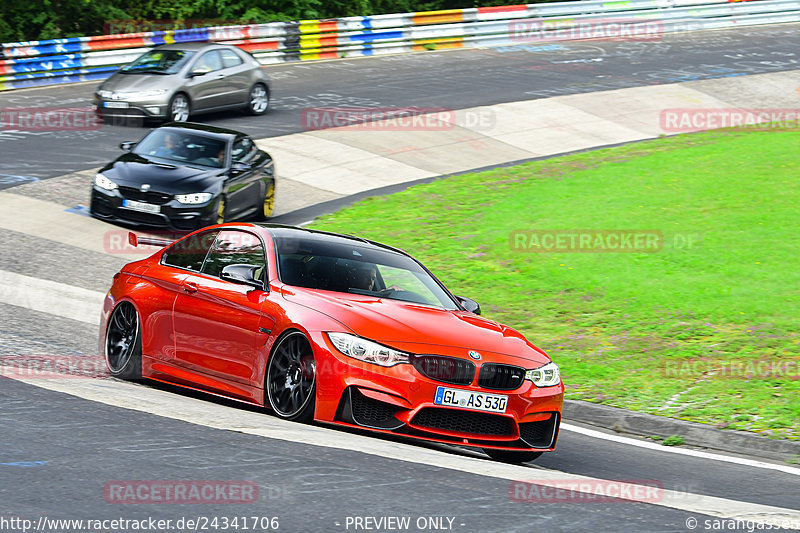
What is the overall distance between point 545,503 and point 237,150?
12479 millimetres

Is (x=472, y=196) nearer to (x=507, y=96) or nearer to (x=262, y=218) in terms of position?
(x=262, y=218)

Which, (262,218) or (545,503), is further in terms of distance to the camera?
(262,218)

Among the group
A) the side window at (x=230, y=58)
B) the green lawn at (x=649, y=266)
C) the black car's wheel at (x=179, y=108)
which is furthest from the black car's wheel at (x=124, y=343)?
the side window at (x=230, y=58)

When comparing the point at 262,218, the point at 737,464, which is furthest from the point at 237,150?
the point at 737,464

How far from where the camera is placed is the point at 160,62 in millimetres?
23391

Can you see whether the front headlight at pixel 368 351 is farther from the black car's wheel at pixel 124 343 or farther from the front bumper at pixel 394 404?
the black car's wheel at pixel 124 343

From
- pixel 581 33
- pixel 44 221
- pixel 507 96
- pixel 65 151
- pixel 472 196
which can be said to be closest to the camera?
pixel 44 221

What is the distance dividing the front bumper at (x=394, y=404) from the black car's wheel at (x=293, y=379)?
4.4 inches

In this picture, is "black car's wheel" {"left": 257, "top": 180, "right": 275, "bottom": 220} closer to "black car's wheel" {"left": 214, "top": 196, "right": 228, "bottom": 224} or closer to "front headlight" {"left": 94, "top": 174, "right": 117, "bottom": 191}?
"black car's wheel" {"left": 214, "top": 196, "right": 228, "bottom": 224}

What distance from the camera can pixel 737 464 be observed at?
812cm

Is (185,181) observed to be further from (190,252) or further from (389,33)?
(389,33)

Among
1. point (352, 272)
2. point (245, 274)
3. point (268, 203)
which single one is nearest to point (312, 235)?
point (352, 272)

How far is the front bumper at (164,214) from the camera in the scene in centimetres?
1573

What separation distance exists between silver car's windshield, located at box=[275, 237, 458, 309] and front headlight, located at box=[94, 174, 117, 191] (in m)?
8.15
